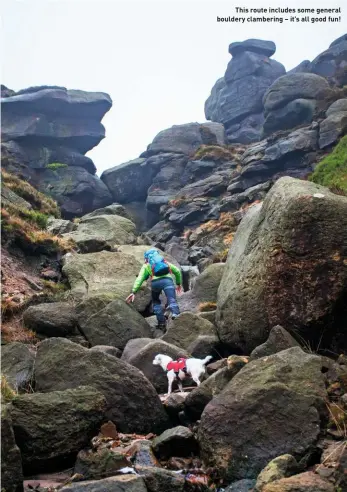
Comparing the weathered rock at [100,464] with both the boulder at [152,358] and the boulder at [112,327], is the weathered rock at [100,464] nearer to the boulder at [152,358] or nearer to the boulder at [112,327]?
the boulder at [152,358]

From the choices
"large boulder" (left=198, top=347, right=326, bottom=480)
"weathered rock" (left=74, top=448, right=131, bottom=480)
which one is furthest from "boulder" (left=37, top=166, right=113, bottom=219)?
"weathered rock" (left=74, top=448, right=131, bottom=480)

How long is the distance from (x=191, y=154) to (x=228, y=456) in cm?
5900

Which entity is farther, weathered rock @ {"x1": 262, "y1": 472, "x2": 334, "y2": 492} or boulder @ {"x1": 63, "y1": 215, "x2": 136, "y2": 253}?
boulder @ {"x1": 63, "y1": 215, "x2": 136, "y2": 253}

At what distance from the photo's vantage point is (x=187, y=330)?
10.0 m

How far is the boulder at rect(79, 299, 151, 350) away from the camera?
35.1ft

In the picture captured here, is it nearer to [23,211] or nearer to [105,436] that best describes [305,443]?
[105,436]

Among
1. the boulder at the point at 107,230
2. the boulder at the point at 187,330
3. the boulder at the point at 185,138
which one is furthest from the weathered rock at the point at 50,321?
the boulder at the point at 185,138

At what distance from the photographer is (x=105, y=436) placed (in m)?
5.62

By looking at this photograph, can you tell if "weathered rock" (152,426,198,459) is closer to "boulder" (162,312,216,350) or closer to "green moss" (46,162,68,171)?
"boulder" (162,312,216,350)

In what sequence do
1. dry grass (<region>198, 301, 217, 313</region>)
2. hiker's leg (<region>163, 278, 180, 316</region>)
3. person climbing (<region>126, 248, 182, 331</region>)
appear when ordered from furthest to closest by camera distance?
dry grass (<region>198, 301, 217, 313</region>)
person climbing (<region>126, 248, 182, 331</region>)
hiker's leg (<region>163, 278, 180, 316</region>)

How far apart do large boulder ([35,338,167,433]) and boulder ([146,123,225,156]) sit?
190ft

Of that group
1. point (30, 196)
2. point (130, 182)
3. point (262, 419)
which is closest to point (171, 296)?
point (262, 419)

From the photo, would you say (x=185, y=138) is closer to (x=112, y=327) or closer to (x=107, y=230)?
(x=107, y=230)

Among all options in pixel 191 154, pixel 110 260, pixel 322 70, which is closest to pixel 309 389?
pixel 110 260
